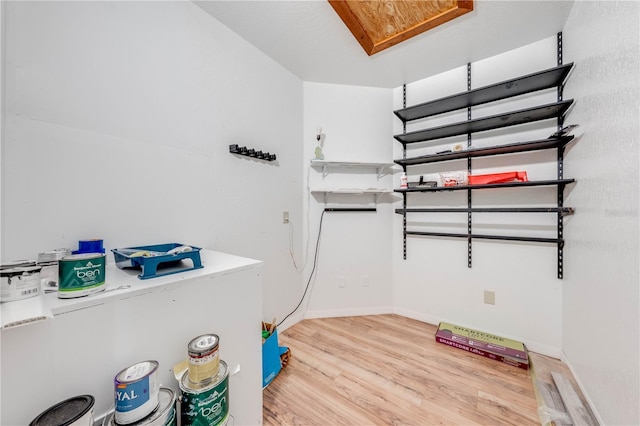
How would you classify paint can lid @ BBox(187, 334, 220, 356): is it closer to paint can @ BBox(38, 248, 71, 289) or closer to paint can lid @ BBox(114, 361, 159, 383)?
paint can lid @ BBox(114, 361, 159, 383)

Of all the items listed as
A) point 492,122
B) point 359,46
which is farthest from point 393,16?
point 492,122

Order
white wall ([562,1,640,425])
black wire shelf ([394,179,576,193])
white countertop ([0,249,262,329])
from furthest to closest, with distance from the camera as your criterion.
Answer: black wire shelf ([394,179,576,193]) < white wall ([562,1,640,425]) < white countertop ([0,249,262,329])

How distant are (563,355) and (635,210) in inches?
51.1

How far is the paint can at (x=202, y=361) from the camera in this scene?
0.73 meters

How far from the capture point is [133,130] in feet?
3.84

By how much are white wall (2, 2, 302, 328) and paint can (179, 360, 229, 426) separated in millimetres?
277

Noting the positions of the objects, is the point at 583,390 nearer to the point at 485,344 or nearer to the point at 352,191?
the point at 485,344

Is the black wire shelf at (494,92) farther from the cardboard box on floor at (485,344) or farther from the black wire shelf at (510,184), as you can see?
the cardboard box on floor at (485,344)

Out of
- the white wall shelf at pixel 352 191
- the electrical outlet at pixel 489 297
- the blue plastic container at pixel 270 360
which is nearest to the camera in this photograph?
the blue plastic container at pixel 270 360

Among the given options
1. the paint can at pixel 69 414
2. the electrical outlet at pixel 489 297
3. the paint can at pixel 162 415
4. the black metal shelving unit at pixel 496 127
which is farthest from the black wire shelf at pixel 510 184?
the paint can at pixel 69 414

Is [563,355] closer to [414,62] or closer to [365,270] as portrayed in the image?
[365,270]

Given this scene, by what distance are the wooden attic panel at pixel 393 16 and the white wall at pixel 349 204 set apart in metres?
0.65

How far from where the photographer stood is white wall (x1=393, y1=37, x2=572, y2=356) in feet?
5.64

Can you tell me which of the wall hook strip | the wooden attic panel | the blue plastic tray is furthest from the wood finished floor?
the wooden attic panel
